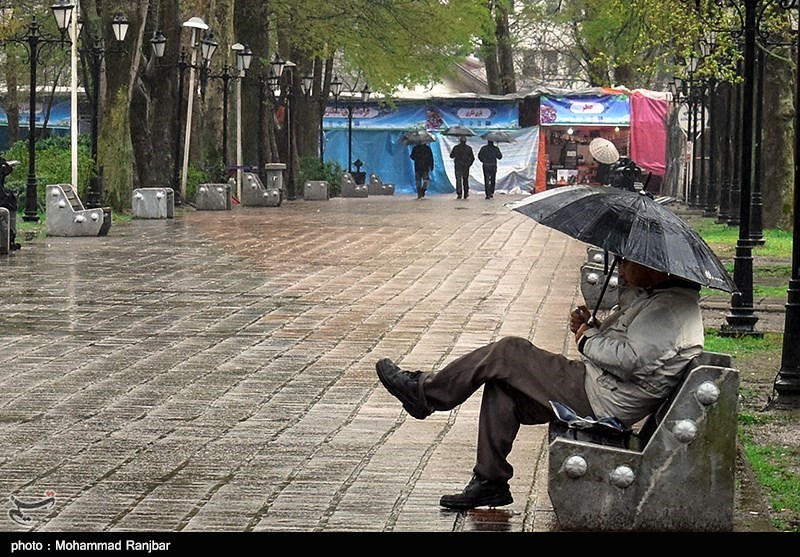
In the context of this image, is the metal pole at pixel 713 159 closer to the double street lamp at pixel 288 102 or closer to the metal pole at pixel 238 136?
the metal pole at pixel 238 136

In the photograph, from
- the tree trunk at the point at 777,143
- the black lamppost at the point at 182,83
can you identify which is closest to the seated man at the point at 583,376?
the tree trunk at the point at 777,143

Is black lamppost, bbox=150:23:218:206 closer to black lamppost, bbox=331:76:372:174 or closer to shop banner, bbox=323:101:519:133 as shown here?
black lamppost, bbox=331:76:372:174

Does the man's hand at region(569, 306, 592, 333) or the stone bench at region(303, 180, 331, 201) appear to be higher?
the man's hand at region(569, 306, 592, 333)

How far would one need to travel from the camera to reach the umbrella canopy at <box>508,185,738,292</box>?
6.52m

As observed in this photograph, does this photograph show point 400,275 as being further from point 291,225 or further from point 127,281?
point 291,225

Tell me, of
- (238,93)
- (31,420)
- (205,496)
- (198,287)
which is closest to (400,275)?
(198,287)

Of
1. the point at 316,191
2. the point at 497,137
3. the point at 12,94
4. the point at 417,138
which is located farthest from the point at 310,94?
the point at 12,94

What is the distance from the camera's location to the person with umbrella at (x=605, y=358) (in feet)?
21.2

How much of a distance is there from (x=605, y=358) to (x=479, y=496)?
0.76 meters

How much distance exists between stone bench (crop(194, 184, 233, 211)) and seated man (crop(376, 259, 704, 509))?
26.8 metres

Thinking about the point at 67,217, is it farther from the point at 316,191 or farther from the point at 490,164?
the point at 490,164

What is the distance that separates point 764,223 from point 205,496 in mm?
22390

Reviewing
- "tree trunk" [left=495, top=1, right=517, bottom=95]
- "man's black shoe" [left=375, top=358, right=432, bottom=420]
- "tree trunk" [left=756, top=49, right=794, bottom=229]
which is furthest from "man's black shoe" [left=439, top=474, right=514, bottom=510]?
"tree trunk" [left=495, top=1, right=517, bottom=95]

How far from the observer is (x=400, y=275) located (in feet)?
58.4
